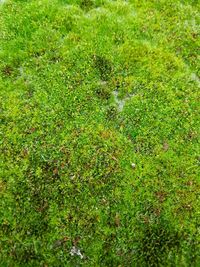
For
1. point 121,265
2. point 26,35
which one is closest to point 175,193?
point 121,265

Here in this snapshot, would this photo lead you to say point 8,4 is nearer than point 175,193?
No

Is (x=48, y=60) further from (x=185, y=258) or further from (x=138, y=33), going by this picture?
(x=185, y=258)

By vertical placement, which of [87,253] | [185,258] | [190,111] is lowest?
[87,253]

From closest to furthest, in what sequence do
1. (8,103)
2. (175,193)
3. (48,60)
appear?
(175,193), (8,103), (48,60)

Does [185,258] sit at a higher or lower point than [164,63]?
lower

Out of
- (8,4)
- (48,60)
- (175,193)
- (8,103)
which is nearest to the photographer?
(175,193)

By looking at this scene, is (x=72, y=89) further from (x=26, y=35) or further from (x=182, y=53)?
(x=182, y=53)
